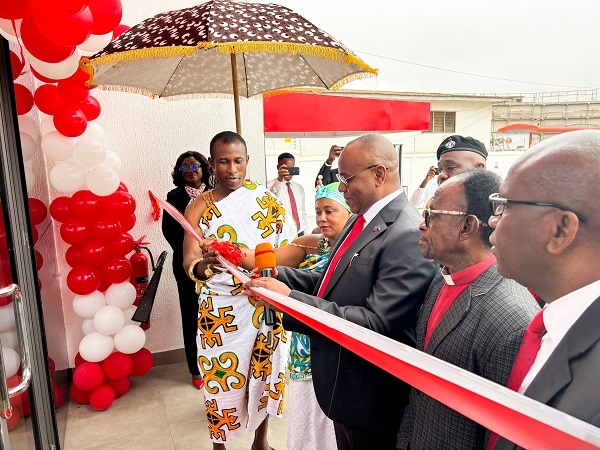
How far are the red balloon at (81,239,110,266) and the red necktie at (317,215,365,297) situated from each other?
6.37 feet

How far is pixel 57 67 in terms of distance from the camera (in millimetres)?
2514

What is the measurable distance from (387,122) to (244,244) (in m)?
4.56

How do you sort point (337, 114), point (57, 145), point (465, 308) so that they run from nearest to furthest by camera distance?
point (465, 308), point (57, 145), point (337, 114)

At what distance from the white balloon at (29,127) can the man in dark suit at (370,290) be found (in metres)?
1.95

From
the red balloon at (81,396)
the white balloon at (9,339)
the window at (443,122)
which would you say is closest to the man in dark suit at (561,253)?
the white balloon at (9,339)

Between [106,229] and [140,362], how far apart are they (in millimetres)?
1110

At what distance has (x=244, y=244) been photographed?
236cm

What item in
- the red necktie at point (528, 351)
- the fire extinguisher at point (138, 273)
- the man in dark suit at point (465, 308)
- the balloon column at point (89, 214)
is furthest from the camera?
the fire extinguisher at point (138, 273)

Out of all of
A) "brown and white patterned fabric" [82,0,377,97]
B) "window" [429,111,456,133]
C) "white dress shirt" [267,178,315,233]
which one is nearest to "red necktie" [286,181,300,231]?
"white dress shirt" [267,178,315,233]

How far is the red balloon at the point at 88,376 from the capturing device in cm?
311

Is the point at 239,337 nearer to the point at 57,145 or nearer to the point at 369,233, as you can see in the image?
the point at 369,233

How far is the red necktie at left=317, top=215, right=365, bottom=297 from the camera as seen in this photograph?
1723 millimetres

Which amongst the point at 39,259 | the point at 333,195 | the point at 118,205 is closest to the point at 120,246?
the point at 118,205

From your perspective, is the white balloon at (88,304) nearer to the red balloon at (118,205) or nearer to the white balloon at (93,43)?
the red balloon at (118,205)
